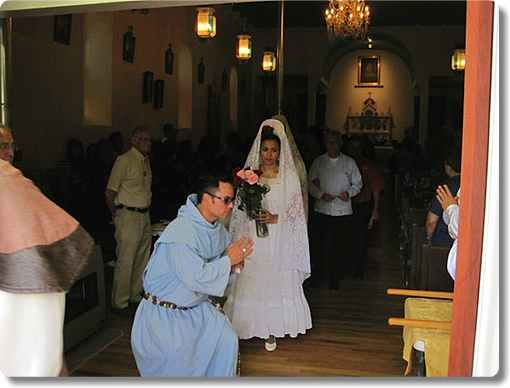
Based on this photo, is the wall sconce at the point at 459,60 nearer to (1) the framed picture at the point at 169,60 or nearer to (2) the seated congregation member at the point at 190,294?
(1) the framed picture at the point at 169,60

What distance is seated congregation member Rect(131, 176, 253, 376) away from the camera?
3.72 m

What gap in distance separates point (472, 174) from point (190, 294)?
198 cm

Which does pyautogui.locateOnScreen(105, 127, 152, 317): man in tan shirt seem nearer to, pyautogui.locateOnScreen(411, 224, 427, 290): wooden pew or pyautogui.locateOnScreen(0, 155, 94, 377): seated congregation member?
pyautogui.locateOnScreen(411, 224, 427, 290): wooden pew

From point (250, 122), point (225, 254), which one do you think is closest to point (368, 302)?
point (225, 254)

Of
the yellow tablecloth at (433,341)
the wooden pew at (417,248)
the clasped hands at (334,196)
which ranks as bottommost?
the yellow tablecloth at (433,341)

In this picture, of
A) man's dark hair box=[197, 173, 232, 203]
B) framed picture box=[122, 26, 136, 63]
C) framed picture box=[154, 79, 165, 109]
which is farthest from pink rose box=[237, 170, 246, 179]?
framed picture box=[154, 79, 165, 109]

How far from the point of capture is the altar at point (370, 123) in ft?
73.3

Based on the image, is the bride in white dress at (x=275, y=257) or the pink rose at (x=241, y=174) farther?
the bride in white dress at (x=275, y=257)

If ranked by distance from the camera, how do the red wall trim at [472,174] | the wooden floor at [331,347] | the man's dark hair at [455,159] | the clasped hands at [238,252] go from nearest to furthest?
the red wall trim at [472,174] → the clasped hands at [238,252] → the wooden floor at [331,347] → the man's dark hair at [455,159]

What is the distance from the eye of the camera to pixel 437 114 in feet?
71.5

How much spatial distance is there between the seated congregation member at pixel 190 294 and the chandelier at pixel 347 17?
19.3 feet

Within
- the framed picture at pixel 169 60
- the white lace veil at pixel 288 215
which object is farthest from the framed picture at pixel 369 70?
the white lace veil at pixel 288 215

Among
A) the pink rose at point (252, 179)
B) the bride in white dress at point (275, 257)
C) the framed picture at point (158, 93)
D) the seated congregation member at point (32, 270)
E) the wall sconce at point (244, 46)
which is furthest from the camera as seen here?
the framed picture at point (158, 93)

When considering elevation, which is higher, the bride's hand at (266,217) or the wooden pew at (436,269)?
the bride's hand at (266,217)
